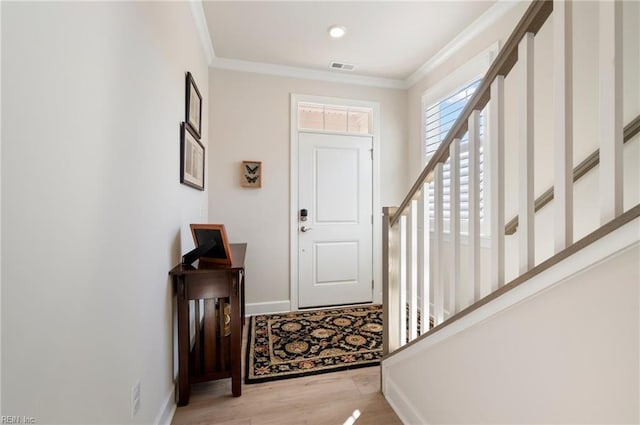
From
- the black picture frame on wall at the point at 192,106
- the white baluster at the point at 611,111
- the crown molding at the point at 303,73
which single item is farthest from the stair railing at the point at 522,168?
the crown molding at the point at 303,73

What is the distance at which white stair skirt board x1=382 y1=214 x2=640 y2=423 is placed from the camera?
60 cm

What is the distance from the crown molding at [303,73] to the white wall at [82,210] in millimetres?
1579

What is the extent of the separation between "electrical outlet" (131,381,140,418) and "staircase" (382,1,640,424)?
4.16 ft

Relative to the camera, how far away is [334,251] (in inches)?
126

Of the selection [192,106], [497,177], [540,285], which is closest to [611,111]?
[497,177]

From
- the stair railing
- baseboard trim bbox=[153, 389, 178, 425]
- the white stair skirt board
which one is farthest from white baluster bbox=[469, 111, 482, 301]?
baseboard trim bbox=[153, 389, 178, 425]

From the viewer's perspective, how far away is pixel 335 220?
126 inches

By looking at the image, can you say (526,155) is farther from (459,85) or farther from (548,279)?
(459,85)

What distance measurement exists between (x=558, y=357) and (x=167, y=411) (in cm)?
177

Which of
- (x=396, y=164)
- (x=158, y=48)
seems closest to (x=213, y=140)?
(x=158, y=48)

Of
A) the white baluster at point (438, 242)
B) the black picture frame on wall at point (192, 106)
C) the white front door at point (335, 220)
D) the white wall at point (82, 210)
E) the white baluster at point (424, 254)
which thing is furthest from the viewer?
the white front door at point (335, 220)

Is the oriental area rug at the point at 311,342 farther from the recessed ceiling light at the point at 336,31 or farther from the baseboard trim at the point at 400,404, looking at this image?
the recessed ceiling light at the point at 336,31

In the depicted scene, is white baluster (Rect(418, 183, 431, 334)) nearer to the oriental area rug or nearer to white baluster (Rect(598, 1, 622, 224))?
white baluster (Rect(598, 1, 622, 224))

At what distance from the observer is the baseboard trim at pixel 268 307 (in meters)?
2.95
